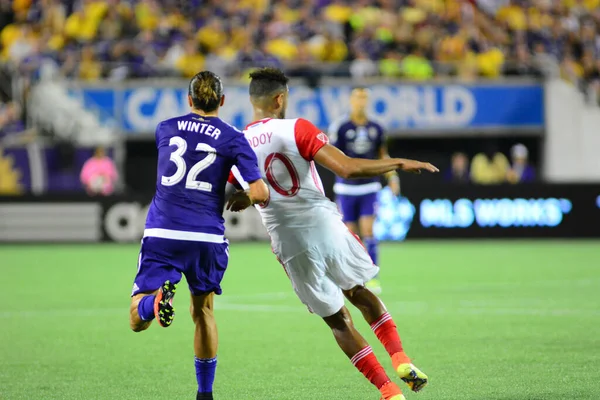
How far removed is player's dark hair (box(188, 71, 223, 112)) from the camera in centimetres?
653

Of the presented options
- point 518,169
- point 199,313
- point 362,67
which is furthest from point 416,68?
point 199,313

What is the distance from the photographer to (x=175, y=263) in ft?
21.1

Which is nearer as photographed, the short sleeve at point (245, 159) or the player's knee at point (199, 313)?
the short sleeve at point (245, 159)

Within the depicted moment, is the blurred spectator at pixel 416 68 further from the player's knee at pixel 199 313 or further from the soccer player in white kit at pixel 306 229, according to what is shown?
the player's knee at pixel 199 313

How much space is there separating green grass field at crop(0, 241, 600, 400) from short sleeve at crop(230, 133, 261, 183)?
5.37 feet

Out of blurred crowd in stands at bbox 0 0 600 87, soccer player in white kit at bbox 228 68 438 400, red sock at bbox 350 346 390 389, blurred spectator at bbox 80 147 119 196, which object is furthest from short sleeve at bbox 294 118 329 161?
blurred crowd in stands at bbox 0 0 600 87

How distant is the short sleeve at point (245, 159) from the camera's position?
20.7ft

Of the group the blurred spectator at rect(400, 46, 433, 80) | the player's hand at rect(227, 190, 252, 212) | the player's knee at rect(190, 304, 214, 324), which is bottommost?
the player's knee at rect(190, 304, 214, 324)

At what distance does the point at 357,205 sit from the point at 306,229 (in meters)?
7.77

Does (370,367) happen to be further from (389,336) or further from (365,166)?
(365,166)

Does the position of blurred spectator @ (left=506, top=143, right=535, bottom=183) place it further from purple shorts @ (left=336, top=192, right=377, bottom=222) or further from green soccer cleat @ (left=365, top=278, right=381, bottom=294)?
green soccer cleat @ (left=365, top=278, right=381, bottom=294)

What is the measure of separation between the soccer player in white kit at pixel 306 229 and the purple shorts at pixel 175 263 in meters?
0.44

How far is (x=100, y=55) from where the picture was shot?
25.4 meters

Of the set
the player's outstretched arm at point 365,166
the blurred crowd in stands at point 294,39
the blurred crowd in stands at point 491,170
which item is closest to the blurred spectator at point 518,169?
the blurred crowd in stands at point 491,170
